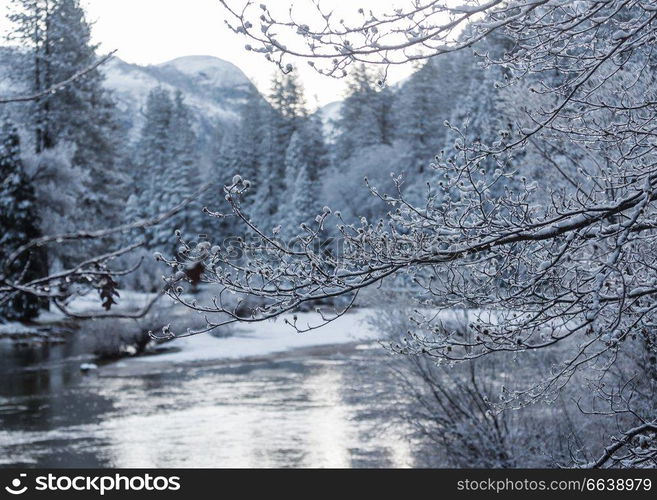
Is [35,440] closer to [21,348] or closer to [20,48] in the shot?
[21,348]

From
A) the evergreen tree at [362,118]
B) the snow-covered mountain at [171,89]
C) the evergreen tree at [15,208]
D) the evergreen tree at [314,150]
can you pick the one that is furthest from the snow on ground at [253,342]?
the snow-covered mountain at [171,89]

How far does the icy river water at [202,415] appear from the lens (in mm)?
13266

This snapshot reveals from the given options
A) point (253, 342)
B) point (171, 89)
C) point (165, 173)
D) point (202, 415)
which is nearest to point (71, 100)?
point (165, 173)

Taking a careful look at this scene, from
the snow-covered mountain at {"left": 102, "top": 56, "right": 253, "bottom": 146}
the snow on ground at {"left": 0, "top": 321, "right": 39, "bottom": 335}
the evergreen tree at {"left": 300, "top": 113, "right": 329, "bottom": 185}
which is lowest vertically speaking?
the snow on ground at {"left": 0, "top": 321, "right": 39, "bottom": 335}

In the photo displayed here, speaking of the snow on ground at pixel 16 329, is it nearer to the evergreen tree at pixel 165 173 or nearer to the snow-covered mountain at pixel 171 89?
the evergreen tree at pixel 165 173

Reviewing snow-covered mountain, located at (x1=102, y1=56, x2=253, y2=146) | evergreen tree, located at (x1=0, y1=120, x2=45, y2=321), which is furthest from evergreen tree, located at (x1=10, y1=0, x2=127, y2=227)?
snow-covered mountain, located at (x1=102, y1=56, x2=253, y2=146)

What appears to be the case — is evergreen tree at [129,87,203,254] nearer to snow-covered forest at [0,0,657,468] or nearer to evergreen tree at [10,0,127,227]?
snow-covered forest at [0,0,657,468]

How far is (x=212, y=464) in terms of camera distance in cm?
1297

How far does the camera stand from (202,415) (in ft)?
53.3

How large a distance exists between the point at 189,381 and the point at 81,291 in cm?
1859

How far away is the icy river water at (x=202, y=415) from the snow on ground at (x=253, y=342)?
6.07 feet

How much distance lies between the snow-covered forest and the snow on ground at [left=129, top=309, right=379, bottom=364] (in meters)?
0.77

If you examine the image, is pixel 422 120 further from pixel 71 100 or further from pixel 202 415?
pixel 202 415

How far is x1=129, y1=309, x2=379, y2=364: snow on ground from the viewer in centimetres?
2473
